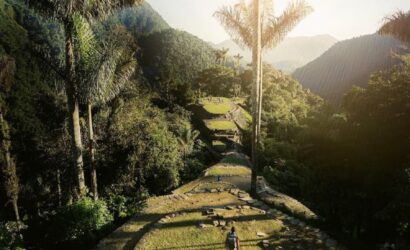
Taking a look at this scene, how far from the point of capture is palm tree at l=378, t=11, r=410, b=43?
13308 mm

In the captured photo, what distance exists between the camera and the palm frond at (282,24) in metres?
14.1

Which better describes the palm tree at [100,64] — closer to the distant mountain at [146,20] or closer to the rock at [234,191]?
the rock at [234,191]

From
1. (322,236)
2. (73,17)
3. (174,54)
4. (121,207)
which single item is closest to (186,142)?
(121,207)

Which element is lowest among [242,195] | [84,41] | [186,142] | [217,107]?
Result: [242,195]

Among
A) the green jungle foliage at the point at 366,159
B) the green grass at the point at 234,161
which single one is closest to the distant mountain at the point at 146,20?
the green grass at the point at 234,161

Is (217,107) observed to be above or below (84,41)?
below

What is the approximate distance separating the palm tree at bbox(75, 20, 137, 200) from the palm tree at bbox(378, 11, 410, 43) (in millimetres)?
10094

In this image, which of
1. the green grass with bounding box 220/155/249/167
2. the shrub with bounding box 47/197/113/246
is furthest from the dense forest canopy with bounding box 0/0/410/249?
the green grass with bounding box 220/155/249/167

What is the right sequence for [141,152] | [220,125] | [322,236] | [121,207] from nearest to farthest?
1. [322,236]
2. [121,207]
3. [141,152]
4. [220,125]

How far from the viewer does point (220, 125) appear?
31641 millimetres

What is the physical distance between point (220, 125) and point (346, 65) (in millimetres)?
130838

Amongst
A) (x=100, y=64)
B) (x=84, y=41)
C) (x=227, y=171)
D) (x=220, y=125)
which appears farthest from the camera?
(x=220, y=125)

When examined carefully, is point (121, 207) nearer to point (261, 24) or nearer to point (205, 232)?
point (205, 232)

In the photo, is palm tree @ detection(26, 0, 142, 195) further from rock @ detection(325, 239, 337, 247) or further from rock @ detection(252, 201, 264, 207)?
rock @ detection(325, 239, 337, 247)
